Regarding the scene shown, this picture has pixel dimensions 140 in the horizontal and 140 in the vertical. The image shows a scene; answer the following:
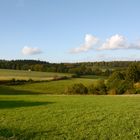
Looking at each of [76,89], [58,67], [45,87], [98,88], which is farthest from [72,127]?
[58,67]

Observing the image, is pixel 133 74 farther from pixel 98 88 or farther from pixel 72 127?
pixel 72 127

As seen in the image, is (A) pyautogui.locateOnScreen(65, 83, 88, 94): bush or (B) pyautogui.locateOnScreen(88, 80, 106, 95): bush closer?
(A) pyautogui.locateOnScreen(65, 83, 88, 94): bush

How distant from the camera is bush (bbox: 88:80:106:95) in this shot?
90375 mm

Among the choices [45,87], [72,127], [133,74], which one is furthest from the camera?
[133,74]

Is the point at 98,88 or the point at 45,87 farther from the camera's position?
the point at 45,87

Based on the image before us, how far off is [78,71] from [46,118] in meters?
104

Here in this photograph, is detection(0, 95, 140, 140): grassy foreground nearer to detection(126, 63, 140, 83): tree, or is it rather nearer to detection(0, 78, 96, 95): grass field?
detection(0, 78, 96, 95): grass field

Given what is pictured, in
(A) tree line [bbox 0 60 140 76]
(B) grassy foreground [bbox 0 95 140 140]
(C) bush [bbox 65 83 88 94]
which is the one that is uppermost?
(A) tree line [bbox 0 60 140 76]

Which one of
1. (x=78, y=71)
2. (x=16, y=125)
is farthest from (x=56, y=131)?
(x=78, y=71)

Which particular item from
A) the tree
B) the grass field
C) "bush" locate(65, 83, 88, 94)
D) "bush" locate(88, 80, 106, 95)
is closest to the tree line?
the tree

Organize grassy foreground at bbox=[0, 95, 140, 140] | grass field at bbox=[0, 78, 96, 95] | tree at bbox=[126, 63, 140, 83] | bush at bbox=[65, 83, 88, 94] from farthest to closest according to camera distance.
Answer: tree at bbox=[126, 63, 140, 83] → bush at bbox=[65, 83, 88, 94] → grass field at bbox=[0, 78, 96, 95] → grassy foreground at bbox=[0, 95, 140, 140]

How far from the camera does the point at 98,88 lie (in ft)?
300

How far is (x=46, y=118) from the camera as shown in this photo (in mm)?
20266

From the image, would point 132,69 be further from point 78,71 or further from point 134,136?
point 134,136
